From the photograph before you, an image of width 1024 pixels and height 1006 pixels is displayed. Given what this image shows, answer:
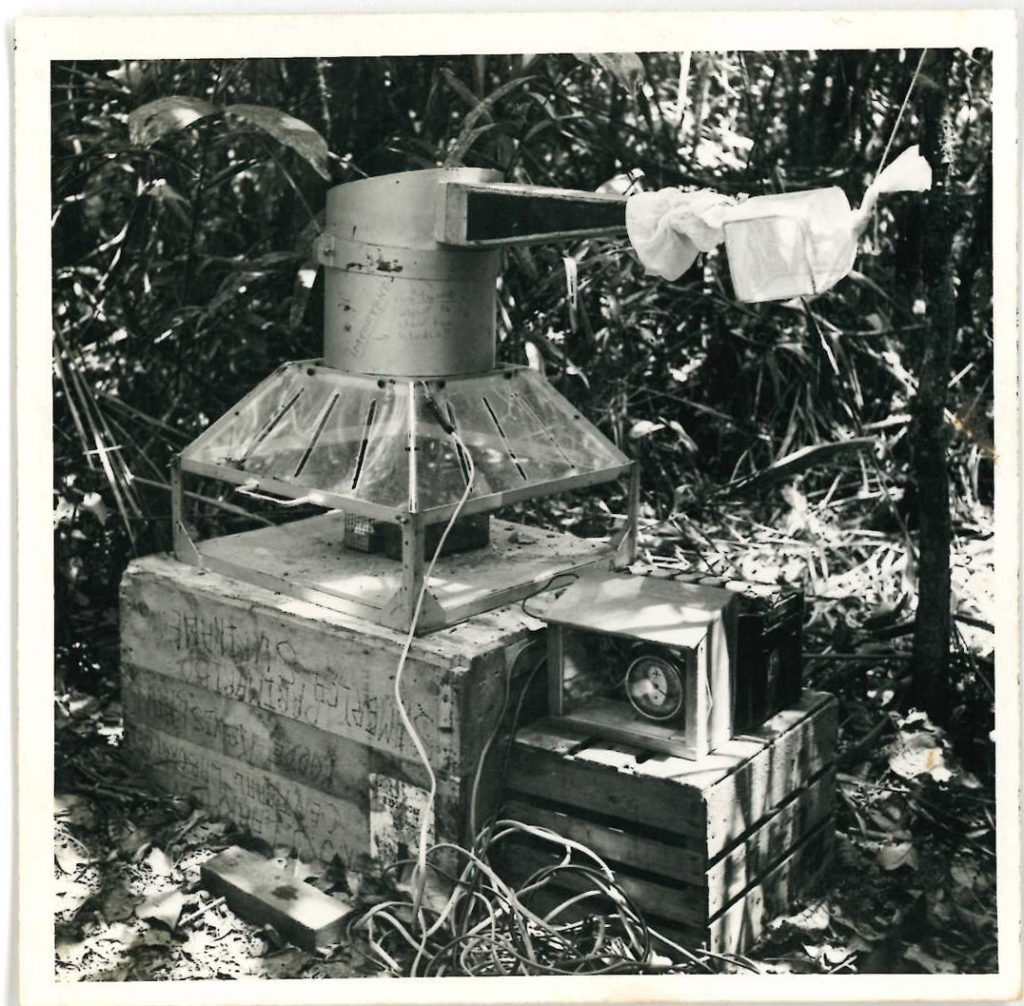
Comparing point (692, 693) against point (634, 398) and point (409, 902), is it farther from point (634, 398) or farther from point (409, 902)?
point (634, 398)

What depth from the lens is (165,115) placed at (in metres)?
3.48

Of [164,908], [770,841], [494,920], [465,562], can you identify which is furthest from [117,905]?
[770,841]

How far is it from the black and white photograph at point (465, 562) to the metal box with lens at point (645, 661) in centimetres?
1

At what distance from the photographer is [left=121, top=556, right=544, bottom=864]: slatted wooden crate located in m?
3.29

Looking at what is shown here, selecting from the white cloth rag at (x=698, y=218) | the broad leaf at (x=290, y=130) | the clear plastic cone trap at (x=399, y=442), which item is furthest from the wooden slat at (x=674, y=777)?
the broad leaf at (x=290, y=130)

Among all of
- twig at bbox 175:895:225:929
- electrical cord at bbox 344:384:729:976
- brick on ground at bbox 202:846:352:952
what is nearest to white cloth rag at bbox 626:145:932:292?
electrical cord at bbox 344:384:729:976

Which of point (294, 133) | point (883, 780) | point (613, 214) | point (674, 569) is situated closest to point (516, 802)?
point (674, 569)

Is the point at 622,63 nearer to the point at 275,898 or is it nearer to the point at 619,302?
the point at 619,302

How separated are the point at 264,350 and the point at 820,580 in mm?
1845

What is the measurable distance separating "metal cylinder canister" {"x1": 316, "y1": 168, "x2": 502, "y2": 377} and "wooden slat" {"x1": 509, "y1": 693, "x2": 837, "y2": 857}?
37.0 inches

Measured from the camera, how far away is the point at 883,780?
387 centimetres

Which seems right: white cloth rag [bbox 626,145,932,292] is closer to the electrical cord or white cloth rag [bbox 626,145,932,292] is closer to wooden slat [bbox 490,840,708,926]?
the electrical cord

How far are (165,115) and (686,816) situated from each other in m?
1.99

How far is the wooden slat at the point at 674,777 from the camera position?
3113 mm
